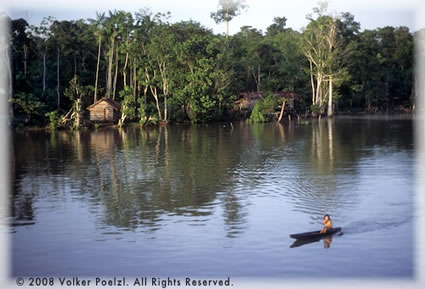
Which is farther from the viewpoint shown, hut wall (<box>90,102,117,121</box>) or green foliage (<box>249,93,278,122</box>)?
green foliage (<box>249,93,278,122</box>)

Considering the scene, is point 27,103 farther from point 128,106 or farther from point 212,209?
point 212,209

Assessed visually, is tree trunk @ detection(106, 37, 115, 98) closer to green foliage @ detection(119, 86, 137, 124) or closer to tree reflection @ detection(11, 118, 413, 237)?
green foliage @ detection(119, 86, 137, 124)

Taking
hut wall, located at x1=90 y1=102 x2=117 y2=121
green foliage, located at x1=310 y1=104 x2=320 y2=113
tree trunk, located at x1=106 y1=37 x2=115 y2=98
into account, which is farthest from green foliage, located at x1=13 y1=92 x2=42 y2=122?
green foliage, located at x1=310 y1=104 x2=320 y2=113

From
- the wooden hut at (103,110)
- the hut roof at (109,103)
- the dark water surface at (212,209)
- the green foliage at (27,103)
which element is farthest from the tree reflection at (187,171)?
the hut roof at (109,103)

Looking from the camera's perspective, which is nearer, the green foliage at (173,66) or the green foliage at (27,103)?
the green foliage at (27,103)

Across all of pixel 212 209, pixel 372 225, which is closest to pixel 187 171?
pixel 212 209

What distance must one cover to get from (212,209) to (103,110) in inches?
1564

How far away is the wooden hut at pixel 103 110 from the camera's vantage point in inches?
2279

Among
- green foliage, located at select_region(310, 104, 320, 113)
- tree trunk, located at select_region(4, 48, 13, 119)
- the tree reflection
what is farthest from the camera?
green foliage, located at select_region(310, 104, 320, 113)

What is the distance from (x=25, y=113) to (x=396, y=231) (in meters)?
42.9

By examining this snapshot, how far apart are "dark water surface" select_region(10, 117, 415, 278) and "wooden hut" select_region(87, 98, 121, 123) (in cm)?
1956

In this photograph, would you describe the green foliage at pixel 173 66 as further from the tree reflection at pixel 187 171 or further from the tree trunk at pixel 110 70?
the tree reflection at pixel 187 171

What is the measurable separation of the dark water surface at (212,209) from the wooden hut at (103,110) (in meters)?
19.6

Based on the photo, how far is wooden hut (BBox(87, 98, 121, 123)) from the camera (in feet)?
190
